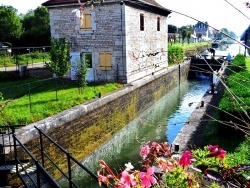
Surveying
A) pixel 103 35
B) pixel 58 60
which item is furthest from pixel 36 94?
pixel 103 35

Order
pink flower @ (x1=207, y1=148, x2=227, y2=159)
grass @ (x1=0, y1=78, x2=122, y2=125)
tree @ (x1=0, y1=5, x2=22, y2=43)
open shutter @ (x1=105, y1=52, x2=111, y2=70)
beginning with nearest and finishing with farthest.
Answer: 1. pink flower @ (x1=207, y1=148, x2=227, y2=159)
2. grass @ (x1=0, y1=78, x2=122, y2=125)
3. open shutter @ (x1=105, y1=52, x2=111, y2=70)
4. tree @ (x1=0, y1=5, x2=22, y2=43)

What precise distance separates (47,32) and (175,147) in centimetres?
3413

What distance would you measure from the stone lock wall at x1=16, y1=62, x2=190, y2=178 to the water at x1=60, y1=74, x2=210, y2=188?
13.0 inches

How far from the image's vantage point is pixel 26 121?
906 centimetres

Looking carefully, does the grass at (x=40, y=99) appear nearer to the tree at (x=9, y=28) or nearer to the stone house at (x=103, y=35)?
the stone house at (x=103, y=35)

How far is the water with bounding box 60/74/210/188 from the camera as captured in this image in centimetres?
1058

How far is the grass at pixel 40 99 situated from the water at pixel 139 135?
83.1 inches

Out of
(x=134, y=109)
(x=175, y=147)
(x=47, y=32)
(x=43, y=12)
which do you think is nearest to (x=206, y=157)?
(x=175, y=147)

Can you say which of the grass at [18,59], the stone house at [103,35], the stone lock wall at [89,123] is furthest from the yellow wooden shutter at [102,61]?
the grass at [18,59]

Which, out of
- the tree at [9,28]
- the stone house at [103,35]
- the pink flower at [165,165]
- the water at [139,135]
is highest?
the tree at [9,28]

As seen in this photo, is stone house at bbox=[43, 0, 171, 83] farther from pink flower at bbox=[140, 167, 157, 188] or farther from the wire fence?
pink flower at bbox=[140, 167, 157, 188]

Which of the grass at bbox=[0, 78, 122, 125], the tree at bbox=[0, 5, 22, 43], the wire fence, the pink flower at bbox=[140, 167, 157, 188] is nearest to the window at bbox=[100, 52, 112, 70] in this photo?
the grass at bbox=[0, 78, 122, 125]

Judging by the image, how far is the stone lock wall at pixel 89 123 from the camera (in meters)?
8.91

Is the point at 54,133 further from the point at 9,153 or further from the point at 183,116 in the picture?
the point at 183,116
